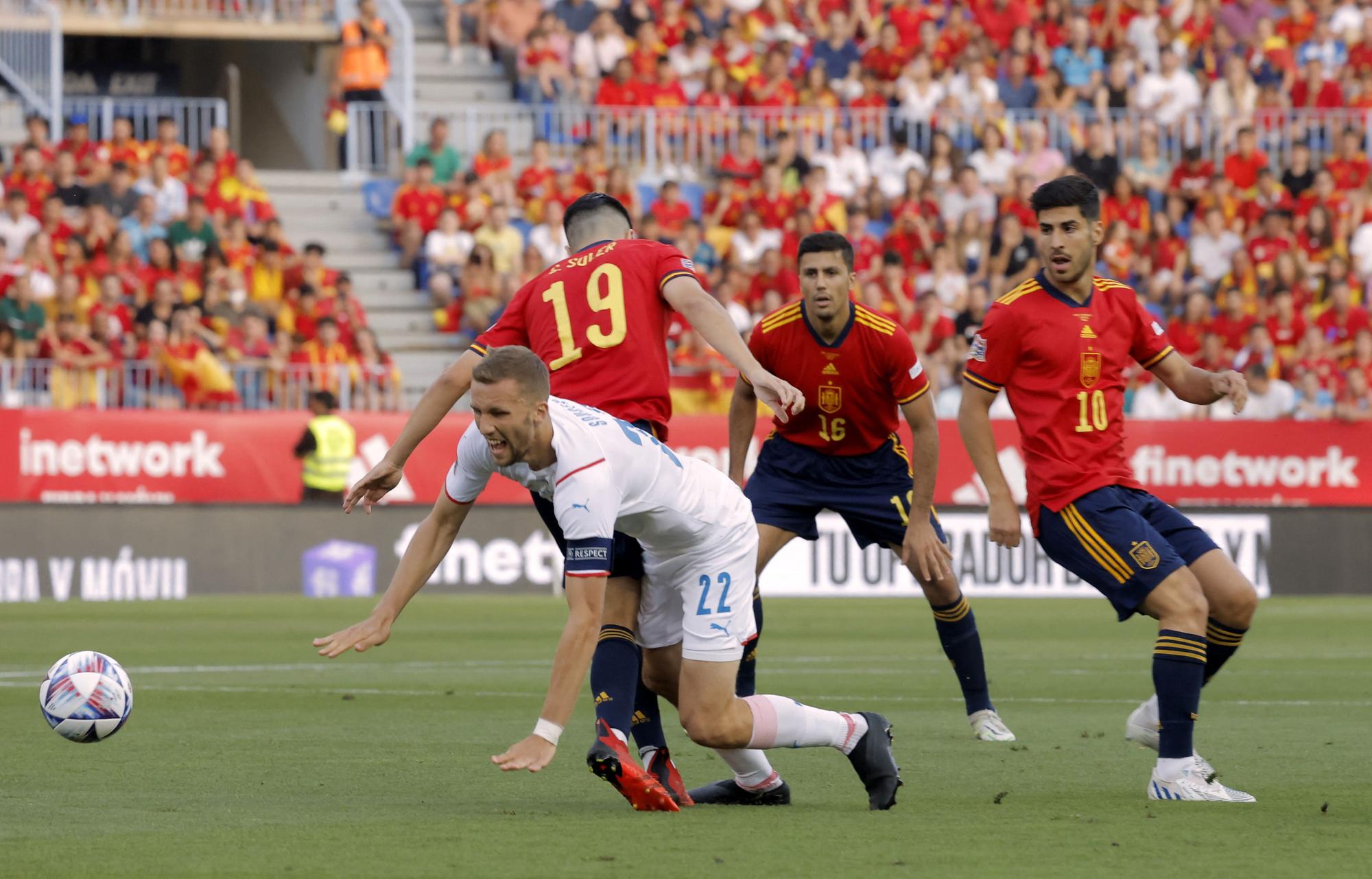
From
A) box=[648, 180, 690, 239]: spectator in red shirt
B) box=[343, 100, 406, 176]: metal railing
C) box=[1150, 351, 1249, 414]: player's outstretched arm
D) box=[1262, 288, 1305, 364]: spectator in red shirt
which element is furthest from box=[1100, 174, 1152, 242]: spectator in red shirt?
box=[1150, 351, 1249, 414]: player's outstretched arm

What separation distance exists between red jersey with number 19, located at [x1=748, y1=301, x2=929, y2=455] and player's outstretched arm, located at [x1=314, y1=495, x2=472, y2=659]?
278 cm

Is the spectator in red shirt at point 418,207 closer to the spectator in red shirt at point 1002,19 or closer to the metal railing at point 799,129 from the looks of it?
the metal railing at point 799,129

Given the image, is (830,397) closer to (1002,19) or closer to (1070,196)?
(1070,196)

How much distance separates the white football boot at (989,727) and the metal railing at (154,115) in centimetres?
1851

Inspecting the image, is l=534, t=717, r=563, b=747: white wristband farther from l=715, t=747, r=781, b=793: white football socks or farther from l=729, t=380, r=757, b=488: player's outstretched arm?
l=729, t=380, r=757, b=488: player's outstretched arm

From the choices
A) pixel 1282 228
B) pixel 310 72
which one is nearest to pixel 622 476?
pixel 1282 228

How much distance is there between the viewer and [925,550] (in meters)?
8.84

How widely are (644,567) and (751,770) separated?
75 cm

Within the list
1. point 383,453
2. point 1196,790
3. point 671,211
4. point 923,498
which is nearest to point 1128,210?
point 671,211

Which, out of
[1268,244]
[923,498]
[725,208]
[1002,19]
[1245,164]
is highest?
[1002,19]

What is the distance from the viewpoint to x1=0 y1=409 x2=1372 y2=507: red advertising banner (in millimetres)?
20125

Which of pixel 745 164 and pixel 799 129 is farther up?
pixel 799 129

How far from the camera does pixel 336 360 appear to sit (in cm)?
2188

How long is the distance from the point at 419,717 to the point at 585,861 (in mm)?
4564
